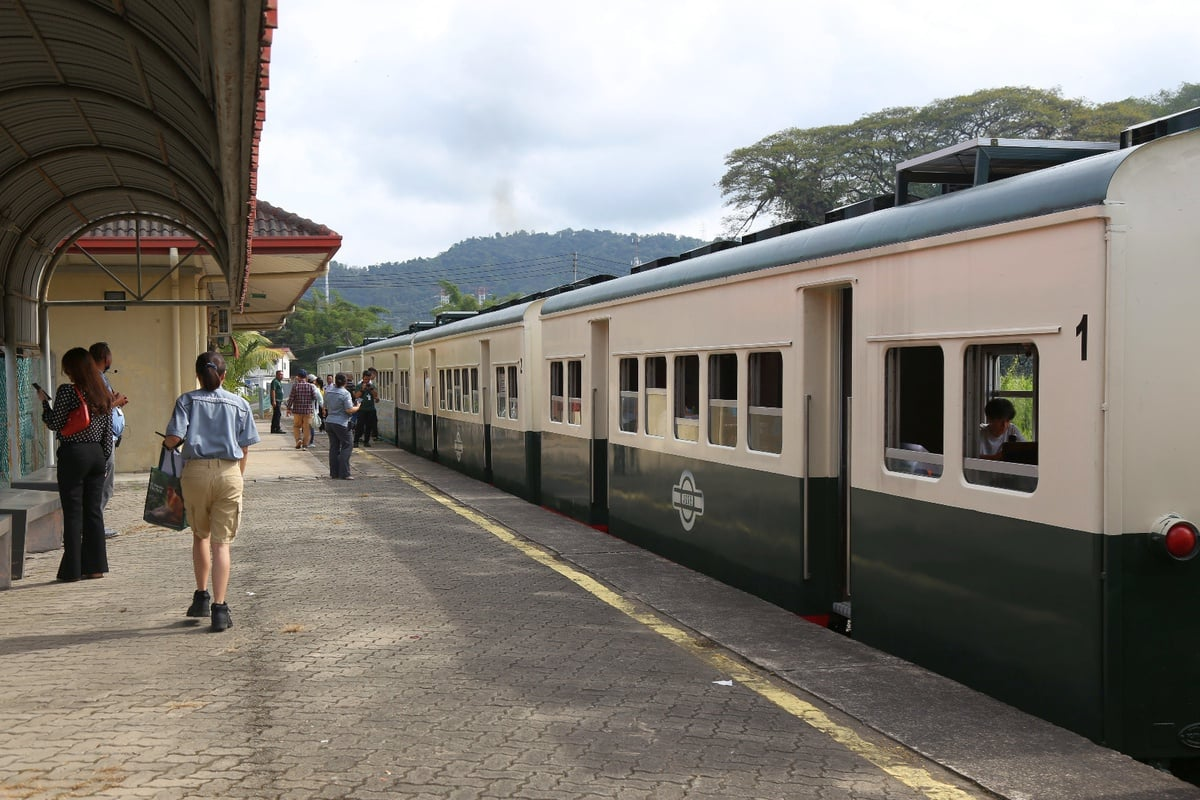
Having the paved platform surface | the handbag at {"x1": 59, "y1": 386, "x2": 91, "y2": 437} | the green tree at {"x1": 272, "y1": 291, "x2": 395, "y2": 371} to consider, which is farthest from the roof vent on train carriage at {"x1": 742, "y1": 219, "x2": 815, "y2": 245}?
the green tree at {"x1": 272, "y1": 291, "x2": 395, "y2": 371}

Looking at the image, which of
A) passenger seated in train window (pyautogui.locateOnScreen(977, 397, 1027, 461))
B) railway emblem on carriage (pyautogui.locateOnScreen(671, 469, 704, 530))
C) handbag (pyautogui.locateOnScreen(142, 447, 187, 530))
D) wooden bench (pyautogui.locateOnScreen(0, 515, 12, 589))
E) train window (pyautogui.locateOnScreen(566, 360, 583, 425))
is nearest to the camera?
passenger seated in train window (pyautogui.locateOnScreen(977, 397, 1027, 461))

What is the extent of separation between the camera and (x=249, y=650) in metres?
7.02

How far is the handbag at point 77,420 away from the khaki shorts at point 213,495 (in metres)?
2.02

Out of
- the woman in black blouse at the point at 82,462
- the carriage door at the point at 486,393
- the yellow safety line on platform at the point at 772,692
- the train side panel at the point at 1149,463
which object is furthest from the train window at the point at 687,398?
the carriage door at the point at 486,393

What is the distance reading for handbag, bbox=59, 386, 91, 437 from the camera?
9.16 metres

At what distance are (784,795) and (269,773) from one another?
202 cm

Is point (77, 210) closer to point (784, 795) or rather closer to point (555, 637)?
point (555, 637)

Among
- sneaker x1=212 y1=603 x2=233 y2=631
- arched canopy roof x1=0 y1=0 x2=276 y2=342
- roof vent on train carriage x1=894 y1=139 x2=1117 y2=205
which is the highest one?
arched canopy roof x1=0 y1=0 x2=276 y2=342

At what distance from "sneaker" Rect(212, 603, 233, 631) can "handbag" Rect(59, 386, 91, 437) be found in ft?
8.15

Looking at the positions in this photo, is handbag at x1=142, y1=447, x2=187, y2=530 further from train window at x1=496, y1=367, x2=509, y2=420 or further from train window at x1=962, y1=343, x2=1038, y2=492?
train window at x1=496, y1=367, x2=509, y2=420

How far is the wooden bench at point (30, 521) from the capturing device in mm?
9617

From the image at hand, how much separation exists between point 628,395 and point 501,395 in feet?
18.5

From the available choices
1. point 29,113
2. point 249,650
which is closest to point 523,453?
point 29,113

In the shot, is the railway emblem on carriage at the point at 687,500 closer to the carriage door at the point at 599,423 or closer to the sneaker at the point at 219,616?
the carriage door at the point at 599,423
